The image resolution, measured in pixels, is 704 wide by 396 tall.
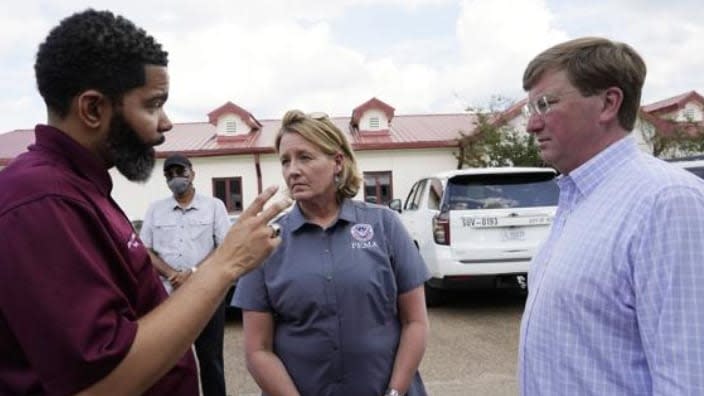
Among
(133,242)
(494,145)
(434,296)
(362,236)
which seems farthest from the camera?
(494,145)

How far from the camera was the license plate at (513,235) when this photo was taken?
7.31 meters

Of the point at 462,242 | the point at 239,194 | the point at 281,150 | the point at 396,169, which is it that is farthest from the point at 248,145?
the point at 281,150

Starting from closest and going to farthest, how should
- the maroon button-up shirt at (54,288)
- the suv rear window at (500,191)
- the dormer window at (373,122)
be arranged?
the maroon button-up shirt at (54,288) < the suv rear window at (500,191) < the dormer window at (373,122)

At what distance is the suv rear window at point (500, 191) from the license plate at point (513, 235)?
316 millimetres

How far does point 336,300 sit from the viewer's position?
2277mm

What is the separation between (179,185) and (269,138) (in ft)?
60.8

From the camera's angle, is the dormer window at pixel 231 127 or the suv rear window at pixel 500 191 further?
the dormer window at pixel 231 127

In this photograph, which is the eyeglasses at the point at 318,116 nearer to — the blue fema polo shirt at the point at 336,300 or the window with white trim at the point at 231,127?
the blue fema polo shirt at the point at 336,300

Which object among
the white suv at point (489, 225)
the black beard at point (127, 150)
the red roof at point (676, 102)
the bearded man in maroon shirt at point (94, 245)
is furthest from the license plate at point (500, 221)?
the red roof at point (676, 102)

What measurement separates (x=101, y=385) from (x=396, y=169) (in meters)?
21.8

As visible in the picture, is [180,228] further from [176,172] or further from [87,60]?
[87,60]

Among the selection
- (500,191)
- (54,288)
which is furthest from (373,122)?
(54,288)

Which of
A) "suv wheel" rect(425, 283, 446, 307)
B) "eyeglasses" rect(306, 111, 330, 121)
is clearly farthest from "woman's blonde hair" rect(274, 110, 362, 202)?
"suv wheel" rect(425, 283, 446, 307)

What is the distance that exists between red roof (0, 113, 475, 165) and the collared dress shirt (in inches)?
615
